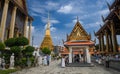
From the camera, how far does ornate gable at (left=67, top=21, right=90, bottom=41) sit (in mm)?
21516

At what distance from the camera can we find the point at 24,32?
34.2 meters

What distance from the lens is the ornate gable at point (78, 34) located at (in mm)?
21516

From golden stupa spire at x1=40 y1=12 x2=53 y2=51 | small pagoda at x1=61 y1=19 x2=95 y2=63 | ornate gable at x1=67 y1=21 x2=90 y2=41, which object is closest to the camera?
small pagoda at x1=61 y1=19 x2=95 y2=63

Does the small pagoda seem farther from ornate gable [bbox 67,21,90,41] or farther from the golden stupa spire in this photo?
the golden stupa spire

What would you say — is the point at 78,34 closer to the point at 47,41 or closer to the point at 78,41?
the point at 78,41

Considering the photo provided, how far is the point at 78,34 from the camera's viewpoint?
853 inches

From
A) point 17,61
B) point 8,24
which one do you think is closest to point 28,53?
point 17,61

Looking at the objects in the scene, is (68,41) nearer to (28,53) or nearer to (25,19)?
(28,53)

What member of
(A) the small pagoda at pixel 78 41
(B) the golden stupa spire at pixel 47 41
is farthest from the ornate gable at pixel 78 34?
(B) the golden stupa spire at pixel 47 41

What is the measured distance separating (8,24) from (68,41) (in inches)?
470

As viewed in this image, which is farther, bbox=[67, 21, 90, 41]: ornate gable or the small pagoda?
bbox=[67, 21, 90, 41]: ornate gable

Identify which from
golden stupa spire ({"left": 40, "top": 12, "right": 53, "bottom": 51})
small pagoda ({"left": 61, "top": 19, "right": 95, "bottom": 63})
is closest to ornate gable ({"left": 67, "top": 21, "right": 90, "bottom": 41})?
A: small pagoda ({"left": 61, "top": 19, "right": 95, "bottom": 63})

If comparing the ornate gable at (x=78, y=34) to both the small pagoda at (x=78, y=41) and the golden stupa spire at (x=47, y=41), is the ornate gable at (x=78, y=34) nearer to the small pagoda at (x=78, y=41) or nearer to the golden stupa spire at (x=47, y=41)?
the small pagoda at (x=78, y=41)

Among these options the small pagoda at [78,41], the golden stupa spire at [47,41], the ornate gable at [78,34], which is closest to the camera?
the small pagoda at [78,41]
